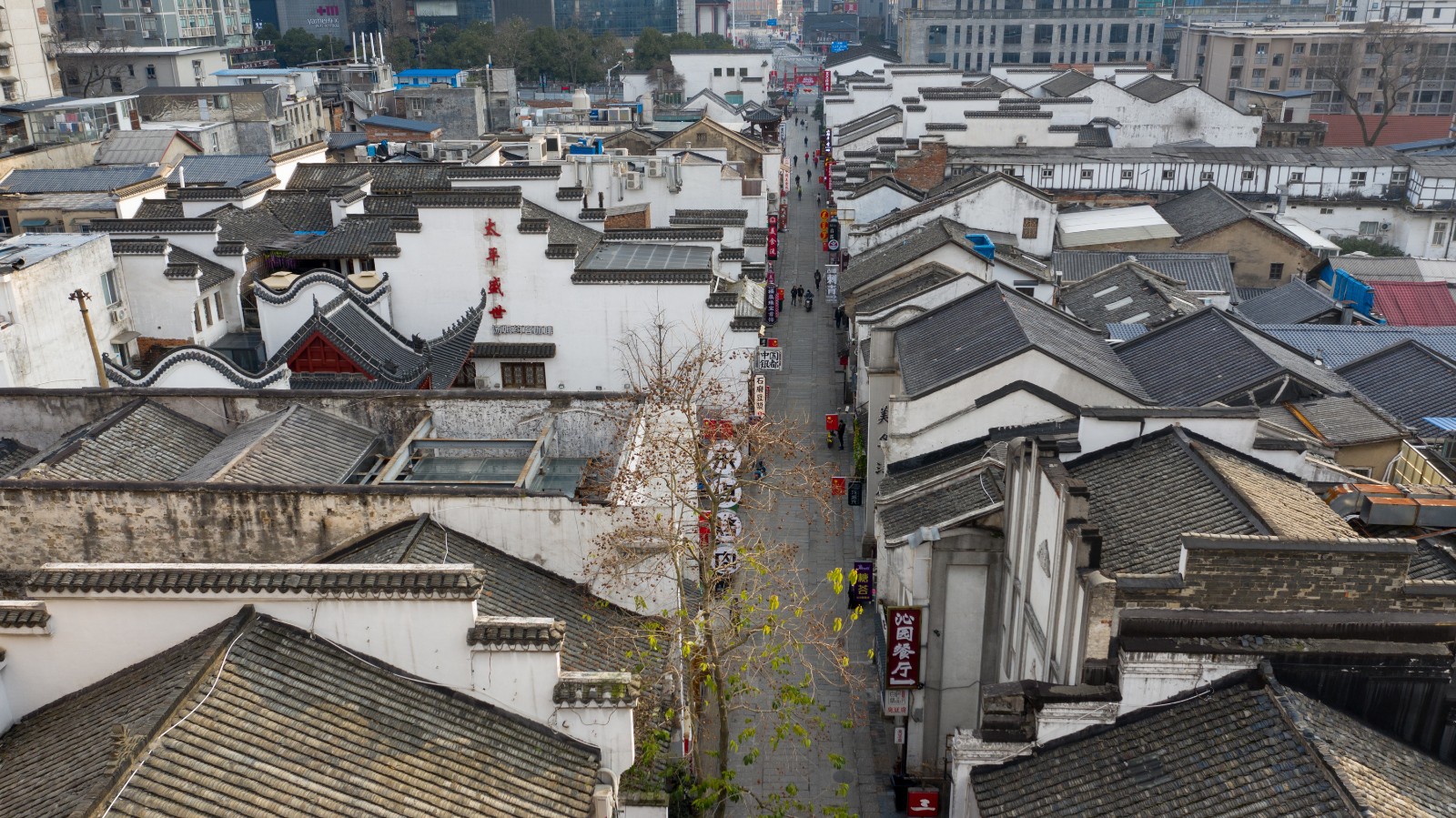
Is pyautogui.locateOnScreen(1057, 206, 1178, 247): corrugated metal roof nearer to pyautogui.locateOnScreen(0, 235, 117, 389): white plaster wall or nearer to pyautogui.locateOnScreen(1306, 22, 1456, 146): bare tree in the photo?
pyautogui.locateOnScreen(0, 235, 117, 389): white plaster wall

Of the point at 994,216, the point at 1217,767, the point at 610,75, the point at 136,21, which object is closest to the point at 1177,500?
the point at 1217,767

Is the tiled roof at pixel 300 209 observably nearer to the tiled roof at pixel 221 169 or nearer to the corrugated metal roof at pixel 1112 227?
the tiled roof at pixel 221 169

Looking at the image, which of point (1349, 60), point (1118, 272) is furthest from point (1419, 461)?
point (1349, 60)

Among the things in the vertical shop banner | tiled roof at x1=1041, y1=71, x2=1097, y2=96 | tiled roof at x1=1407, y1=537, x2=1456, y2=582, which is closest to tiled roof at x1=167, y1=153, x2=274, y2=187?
the vertical shop banner

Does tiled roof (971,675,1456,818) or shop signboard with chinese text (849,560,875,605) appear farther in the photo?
shop signboard with chinese text (849,560,875,605)

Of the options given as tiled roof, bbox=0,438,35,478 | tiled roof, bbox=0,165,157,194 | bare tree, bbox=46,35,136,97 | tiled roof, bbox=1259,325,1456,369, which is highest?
bare tree, bbox=46,35,136,97

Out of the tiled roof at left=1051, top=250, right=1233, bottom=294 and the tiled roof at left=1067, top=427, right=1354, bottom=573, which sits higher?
the tiled roof at left=1067, top=427, right=1354, bottom=573
